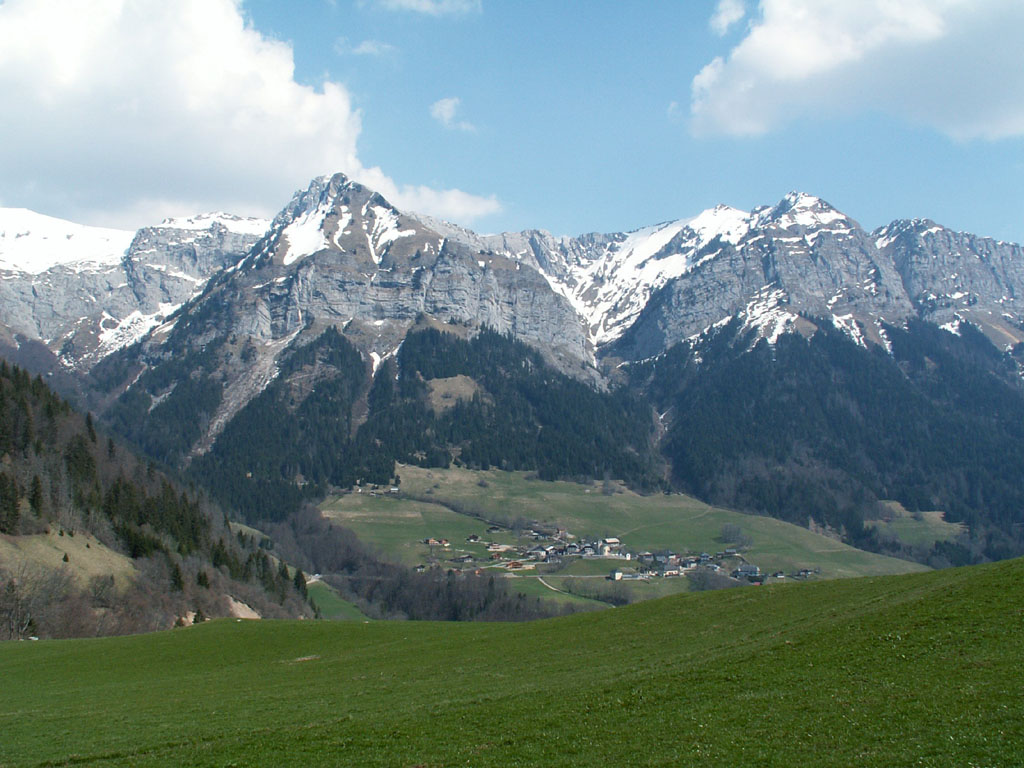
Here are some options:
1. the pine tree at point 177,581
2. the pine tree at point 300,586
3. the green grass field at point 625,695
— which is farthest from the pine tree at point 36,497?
the pine tree at point 300,586

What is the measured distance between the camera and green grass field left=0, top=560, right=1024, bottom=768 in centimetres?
2555

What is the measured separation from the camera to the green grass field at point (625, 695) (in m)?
25.5

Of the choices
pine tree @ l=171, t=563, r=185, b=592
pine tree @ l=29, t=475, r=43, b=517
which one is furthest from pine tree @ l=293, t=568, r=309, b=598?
pine tree @ l=29, t=475, r=43, b=517

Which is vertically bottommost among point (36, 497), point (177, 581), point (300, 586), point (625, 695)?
point (300, 586)

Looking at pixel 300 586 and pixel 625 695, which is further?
pixel 300 586

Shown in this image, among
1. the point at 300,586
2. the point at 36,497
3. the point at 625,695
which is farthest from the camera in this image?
the point at 300,586

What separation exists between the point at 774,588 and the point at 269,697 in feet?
129

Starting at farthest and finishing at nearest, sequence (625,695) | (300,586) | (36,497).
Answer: (300,586) < (36,497) < (625,695)

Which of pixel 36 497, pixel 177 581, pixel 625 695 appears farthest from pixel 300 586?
pixel 625 695

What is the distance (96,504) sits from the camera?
124m

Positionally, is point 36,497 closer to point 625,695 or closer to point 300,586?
point 300,586

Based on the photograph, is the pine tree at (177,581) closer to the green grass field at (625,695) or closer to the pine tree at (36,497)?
the pine tree at (36,497)

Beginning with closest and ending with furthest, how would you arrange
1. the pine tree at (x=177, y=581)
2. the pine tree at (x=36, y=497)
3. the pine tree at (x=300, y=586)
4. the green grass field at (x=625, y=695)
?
the green grass field at (x=625, y=695), the pine tree at (x=36, y=497), the pine tree at (x=177, y=581), the pine tree at (x=300, y=586)

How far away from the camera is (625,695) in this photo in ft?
110
